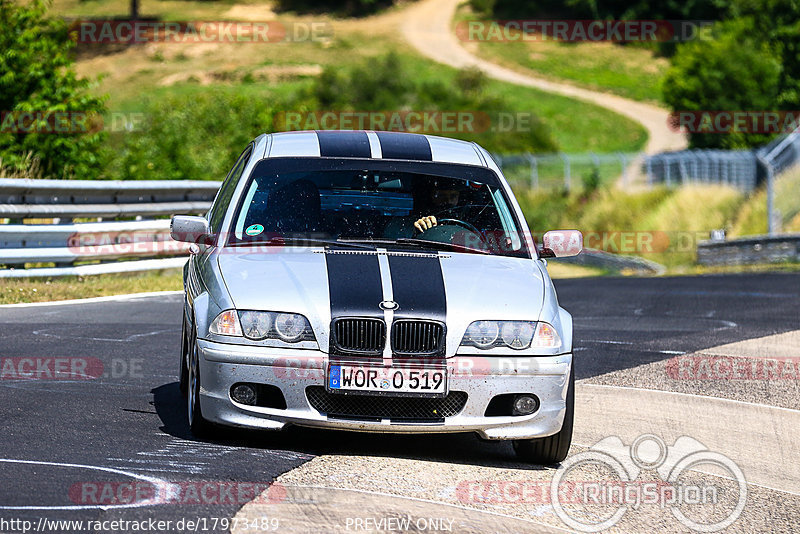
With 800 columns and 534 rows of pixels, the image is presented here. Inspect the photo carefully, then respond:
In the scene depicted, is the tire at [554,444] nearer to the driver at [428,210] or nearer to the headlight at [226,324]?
the driver at [428,210]

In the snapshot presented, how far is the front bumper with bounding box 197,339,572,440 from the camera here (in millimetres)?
6129

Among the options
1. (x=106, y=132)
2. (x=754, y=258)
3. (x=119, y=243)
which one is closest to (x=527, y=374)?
(x=119, y=243)

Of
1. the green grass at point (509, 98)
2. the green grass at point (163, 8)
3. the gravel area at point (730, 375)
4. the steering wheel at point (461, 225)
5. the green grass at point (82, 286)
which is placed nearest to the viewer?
the steering wheel at point (461, 225)

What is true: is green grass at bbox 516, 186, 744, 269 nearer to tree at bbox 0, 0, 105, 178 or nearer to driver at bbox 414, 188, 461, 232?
tree at bbox 0, 0, 105, 178

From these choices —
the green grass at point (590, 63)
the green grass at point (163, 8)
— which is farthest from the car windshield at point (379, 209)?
the green grass at point (163, 8)

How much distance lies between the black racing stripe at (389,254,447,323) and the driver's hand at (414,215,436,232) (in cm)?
51

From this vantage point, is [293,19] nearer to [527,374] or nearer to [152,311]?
[152,311]

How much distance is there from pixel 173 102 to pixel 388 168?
121 feet

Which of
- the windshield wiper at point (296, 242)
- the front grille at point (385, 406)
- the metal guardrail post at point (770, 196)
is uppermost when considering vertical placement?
the windshield wiper at point (296, 242)

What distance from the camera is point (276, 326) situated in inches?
243

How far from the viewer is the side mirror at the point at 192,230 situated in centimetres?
721

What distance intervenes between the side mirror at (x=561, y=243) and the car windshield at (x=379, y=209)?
185 millimetres

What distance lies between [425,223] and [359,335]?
51.8 inches

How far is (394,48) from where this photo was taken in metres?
98.6
